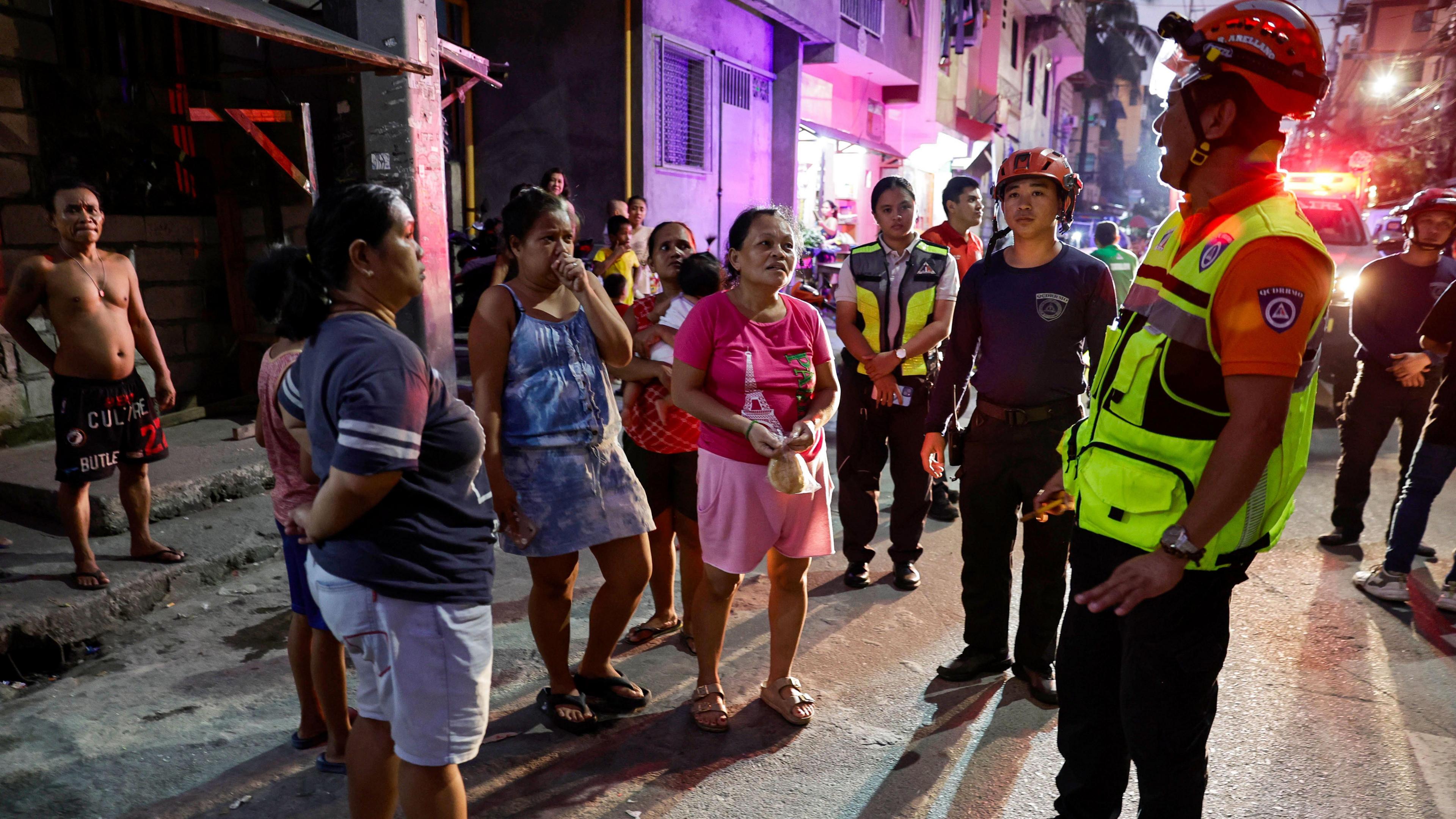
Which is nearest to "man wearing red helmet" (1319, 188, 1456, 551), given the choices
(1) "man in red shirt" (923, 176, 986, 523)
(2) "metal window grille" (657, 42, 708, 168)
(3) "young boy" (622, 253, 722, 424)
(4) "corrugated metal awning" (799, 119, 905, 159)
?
(1) "man in red shirt" (923, 176, 986, 523)

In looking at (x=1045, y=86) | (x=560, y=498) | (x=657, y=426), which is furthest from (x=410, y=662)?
(x=1045, y=86)

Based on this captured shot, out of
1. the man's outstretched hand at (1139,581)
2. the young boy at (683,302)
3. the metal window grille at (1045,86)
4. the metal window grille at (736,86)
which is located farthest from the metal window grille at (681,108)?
the metal window grille at (1045,86)

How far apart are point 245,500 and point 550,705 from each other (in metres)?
3.19

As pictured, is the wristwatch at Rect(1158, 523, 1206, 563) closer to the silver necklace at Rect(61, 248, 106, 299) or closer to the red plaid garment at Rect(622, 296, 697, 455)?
the red plaid garment at Rect(622, 296, 697, 455)

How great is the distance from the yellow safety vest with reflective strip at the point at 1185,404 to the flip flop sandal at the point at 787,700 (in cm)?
163

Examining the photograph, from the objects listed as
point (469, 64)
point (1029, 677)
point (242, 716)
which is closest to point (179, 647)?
point (242, 716)

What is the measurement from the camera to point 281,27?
194 inches

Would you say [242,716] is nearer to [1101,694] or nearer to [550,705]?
[550,705]

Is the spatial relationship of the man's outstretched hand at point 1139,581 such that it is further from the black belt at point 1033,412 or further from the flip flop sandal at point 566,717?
the flip flop sandal at point 566,717

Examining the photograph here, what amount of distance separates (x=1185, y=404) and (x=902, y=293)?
282 centimetres

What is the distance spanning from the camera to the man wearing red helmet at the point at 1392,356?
4.90 m

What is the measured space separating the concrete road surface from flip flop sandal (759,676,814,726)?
37mm

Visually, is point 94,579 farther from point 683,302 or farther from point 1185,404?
point 1185,404

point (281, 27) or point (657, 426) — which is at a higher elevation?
point (281, 27)
